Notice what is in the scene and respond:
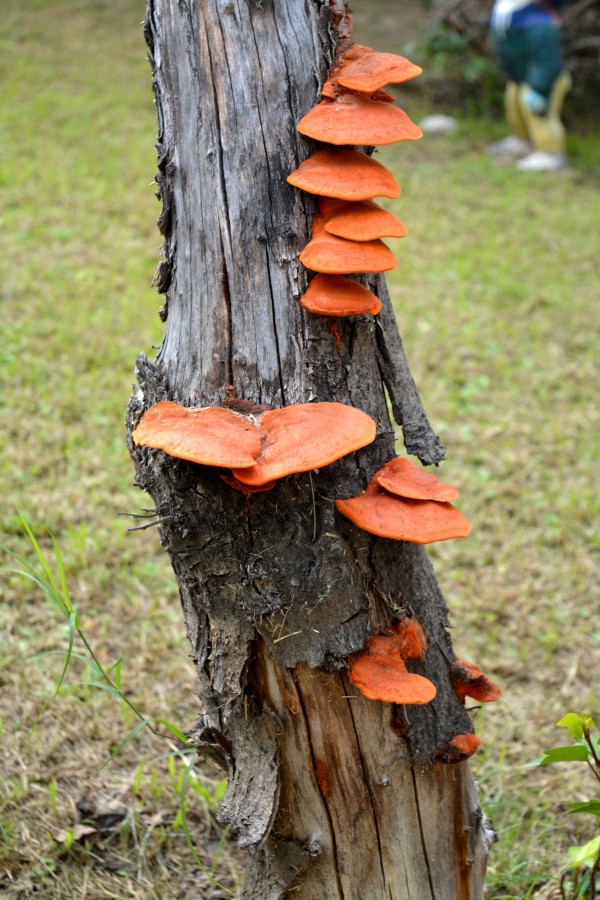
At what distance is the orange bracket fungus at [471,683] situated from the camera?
2203 millimetres

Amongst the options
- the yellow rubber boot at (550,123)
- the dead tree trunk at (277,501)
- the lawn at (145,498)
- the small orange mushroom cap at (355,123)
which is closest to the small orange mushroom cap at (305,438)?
the dead tree trunk at (277,501)

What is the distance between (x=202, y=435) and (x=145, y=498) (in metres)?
2.89

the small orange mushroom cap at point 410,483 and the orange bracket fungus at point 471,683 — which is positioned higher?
the small orange mushroom cap at point 410,483

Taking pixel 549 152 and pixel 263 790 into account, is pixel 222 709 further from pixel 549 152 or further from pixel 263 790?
pixel 549 152

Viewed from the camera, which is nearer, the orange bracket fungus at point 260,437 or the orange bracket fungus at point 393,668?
the orange bracket fungus at point 260,437

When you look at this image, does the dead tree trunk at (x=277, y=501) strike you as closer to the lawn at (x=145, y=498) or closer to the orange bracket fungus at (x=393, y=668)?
the orange bracket fungus at (x=393, y=668)

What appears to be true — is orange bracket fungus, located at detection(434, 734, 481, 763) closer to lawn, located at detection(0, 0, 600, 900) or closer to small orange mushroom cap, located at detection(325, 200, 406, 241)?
lawn, located at detection(0, 0, 600, 900)

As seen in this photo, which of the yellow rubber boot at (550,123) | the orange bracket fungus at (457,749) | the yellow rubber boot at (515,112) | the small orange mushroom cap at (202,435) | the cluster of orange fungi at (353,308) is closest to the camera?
the small orange mushroom cap at (202,435)

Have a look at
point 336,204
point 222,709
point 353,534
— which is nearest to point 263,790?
point 222,709

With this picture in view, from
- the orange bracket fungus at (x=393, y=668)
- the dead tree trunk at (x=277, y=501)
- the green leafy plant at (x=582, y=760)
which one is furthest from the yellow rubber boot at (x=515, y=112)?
the orange bracket fungus at (x=393, y=668)

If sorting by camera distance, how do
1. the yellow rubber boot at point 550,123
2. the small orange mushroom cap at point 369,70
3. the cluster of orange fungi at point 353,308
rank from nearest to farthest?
1. the cluster of orange fungi at point 353,308
2. the small orange mushroom cap at point 369,70
3. the yellow rubber boot at point 550,123

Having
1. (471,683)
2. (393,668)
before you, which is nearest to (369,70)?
(393,668)

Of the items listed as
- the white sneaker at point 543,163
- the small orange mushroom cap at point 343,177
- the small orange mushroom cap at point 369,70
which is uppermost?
the small orange mushroom cap at point 369,70

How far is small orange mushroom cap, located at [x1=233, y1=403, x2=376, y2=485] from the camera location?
1642mm
